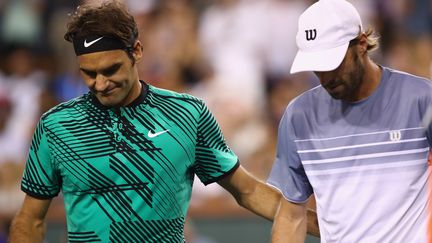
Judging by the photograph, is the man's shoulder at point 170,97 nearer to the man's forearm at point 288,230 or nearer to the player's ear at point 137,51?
the player's ear at point 137,51

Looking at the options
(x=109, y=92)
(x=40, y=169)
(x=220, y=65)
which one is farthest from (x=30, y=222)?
(x=220, y=65)

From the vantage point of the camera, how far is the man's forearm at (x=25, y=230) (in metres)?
4.76

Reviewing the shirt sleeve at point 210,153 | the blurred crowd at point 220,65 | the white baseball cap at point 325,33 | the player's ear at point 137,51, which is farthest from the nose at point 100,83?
the blurred crowd at point 220,65

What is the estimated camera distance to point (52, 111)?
4.82 meters

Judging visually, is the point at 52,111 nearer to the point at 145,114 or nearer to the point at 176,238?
the point at 145,114

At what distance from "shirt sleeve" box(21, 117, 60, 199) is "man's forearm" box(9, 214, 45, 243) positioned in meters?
0.12

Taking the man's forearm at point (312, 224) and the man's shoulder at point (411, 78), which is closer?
the man's shoulder at point (411, 78)

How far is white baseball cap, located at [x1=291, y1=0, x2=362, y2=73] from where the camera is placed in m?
4.47

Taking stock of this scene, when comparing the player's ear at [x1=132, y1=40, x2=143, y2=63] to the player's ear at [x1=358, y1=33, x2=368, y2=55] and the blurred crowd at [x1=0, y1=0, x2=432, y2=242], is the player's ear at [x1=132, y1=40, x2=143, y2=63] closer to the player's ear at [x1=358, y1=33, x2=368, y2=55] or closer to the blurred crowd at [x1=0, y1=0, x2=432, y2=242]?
the player's ear at [x1=358, y1=33, x2=368, y2=55]

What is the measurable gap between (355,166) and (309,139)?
25 cm

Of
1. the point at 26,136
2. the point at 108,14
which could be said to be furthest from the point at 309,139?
the point at 26,136

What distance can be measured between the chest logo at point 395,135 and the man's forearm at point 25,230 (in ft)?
5.43

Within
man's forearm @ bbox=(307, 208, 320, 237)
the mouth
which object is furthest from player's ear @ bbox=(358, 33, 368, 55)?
the mouth

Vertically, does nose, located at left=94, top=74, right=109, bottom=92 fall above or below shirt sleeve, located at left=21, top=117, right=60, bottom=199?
above
